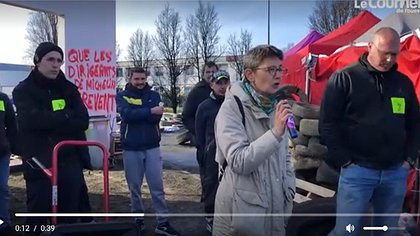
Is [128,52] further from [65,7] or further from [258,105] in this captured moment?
[258,105]

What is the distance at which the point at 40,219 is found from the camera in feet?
9.09

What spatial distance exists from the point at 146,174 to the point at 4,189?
41.9 inches

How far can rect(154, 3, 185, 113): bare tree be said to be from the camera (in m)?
2.62

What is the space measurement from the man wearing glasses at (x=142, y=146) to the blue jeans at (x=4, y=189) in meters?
0.70

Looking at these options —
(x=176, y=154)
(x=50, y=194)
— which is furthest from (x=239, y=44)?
(x=50, y=194)

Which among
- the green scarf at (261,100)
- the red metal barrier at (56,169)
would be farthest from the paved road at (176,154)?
the green scarf at (261,100)

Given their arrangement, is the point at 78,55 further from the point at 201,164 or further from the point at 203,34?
the point at 201,164

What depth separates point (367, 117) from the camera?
251 cm

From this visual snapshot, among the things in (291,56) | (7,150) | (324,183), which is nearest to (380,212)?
(324,183)

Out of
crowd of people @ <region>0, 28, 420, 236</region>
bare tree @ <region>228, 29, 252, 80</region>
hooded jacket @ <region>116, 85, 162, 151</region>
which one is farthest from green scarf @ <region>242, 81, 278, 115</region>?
hooded jacket @ <region>116, 85, 162, 151</region>

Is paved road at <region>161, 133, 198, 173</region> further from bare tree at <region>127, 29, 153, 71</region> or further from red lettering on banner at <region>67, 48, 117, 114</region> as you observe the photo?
bare tree at <region>127, 29, 153, 71</region>

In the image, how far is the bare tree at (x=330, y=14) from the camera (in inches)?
104

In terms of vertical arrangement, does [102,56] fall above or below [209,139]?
above

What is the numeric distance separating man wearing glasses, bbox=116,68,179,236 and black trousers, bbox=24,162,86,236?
18.6 inches
